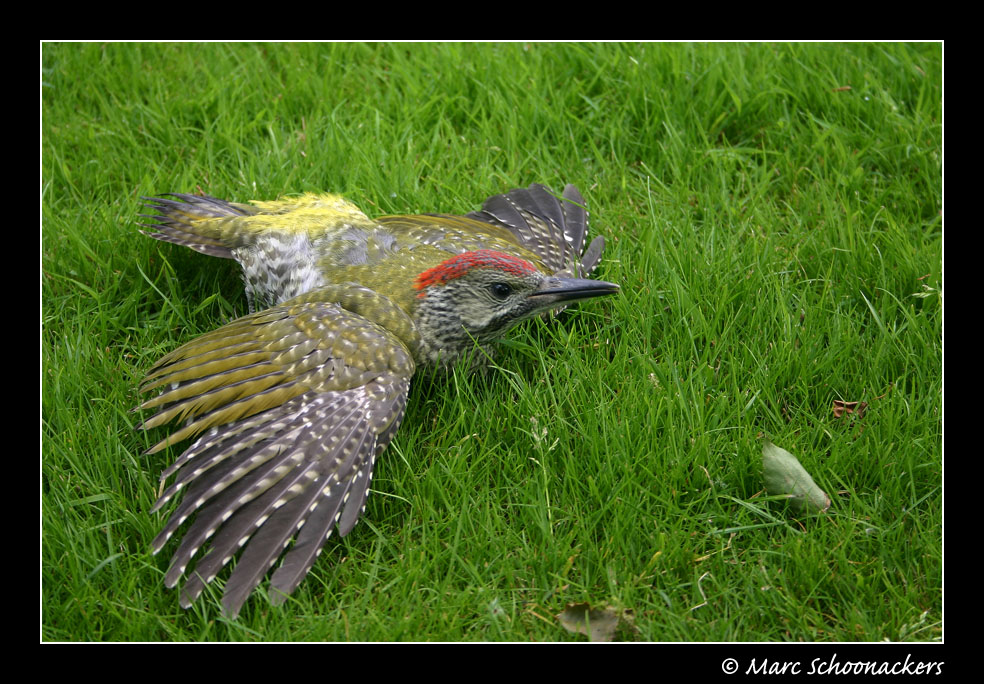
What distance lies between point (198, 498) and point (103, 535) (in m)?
0.56

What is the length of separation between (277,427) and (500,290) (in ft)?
4.58

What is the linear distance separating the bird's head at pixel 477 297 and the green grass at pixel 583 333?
223mm

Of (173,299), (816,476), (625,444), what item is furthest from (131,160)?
(816,476)

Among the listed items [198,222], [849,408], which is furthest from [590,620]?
[198,222]

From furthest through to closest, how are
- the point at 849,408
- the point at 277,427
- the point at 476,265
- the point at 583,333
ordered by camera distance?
the point at 583,333 < the point at 476,265 < the point at 849,408 < the point at 277,427

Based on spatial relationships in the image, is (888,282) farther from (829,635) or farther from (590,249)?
(829,635)

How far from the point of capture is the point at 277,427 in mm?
4160

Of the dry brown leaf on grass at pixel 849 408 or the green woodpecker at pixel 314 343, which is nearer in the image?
the green woodpecker at pixel 314 343

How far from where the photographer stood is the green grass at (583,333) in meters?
3.96

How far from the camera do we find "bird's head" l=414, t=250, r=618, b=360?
4.84m

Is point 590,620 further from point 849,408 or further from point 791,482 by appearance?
point 849,408

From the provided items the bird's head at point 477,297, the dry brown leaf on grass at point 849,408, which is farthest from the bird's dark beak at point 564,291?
the dry brown leaf on grass at point 849,408

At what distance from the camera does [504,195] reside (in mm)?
5844

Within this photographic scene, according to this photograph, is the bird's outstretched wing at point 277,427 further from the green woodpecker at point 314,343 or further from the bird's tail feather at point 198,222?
the bird's tail feather at point 198,222
